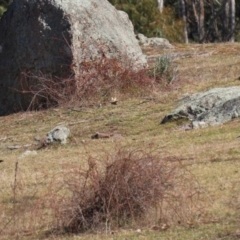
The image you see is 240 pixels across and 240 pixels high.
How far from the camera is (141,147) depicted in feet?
48.3

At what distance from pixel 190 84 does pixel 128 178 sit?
10790 mm

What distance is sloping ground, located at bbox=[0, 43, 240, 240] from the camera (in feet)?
35.1

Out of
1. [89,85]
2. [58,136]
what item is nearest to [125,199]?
[58,136]

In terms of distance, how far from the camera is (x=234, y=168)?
12.6 metres

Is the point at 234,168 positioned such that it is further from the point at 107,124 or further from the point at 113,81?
the point at 113,81

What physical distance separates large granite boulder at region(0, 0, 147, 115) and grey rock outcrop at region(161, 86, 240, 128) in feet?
13.8

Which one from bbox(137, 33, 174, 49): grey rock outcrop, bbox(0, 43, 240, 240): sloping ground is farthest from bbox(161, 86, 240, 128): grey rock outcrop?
bbox(137, 33, 174, 49): grey rock outcrop

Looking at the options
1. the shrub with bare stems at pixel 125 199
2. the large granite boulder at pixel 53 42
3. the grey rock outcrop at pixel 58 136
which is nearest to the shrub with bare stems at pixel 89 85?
the large granite boulder at pixel 53 42

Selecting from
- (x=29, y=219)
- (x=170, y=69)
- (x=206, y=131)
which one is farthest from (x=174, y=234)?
(x=170, y=69)

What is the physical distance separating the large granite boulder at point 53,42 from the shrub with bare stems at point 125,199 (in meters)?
10.4

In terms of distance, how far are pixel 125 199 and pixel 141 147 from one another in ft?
13.1

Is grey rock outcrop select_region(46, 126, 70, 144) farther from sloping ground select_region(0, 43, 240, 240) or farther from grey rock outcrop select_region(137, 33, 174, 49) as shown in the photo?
grey rock outcrop select_region(137, 33, 174, 49)

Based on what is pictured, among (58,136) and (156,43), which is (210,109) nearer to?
(58,136)

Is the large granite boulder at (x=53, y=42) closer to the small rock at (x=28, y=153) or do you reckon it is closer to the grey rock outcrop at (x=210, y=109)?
the grey rock outcrop at (x=210, y=109)
